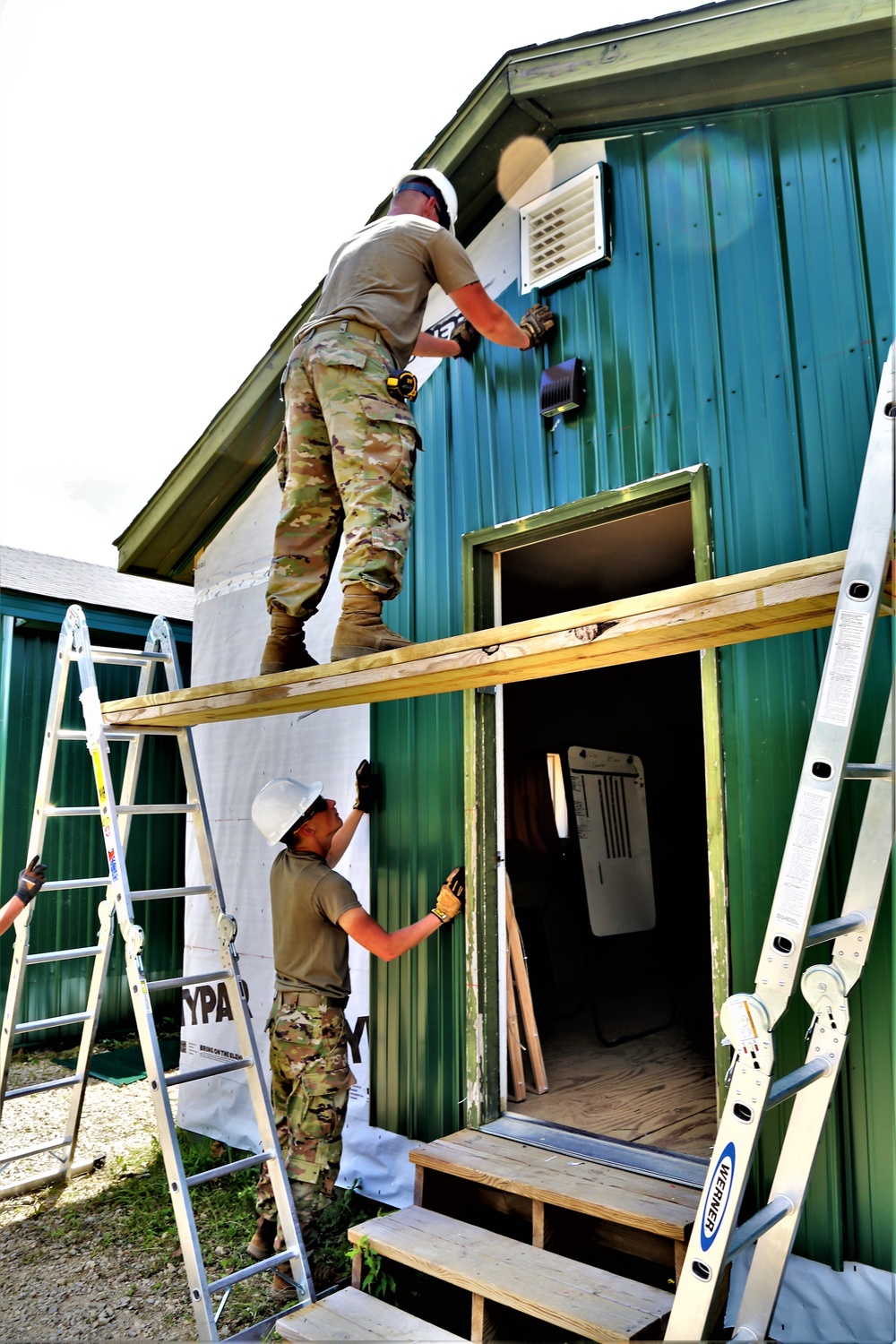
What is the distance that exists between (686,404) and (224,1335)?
3.63 m

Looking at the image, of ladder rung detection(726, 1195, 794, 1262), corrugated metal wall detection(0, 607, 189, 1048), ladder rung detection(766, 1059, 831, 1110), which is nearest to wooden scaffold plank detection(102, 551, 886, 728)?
ladder rung detection(766, 1059, 831, 1110)

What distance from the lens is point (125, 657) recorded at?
13.1ft

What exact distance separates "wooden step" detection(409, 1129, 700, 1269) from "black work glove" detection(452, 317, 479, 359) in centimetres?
315

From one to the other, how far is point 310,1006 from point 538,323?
2.81m

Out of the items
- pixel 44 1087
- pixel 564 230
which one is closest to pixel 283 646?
pixel 564 230

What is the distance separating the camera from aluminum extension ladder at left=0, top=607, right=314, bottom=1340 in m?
2.94

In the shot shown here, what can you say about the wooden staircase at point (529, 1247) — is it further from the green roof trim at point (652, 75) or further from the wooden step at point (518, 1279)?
the green roof trim at point (652, 75)

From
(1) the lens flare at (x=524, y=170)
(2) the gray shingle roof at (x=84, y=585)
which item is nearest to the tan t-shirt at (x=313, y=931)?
(1) the lens flare at (x=524, y=170)

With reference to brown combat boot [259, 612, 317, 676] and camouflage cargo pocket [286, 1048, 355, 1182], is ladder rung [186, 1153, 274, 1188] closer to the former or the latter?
camouflage cargo pocket [286, 1048, 355, 1182]

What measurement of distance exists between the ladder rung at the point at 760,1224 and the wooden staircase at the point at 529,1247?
26.5 inches

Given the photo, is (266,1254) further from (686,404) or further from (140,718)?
(686,404)

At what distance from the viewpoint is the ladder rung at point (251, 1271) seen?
280 centimetres

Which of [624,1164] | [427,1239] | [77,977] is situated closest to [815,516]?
[624,1164]

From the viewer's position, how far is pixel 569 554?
4961mm
